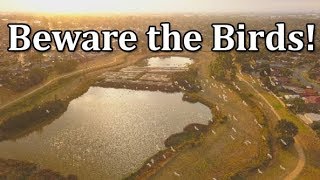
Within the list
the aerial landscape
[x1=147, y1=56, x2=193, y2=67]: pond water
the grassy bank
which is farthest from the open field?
[x1=147, y1=56, x2=193, y2=67]: pond water

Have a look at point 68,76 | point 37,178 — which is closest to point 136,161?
point 37,178

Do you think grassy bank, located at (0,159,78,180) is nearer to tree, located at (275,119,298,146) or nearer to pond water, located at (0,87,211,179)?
pond water, located at (0,87,211,179)

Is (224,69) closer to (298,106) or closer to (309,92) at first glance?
(309,92)

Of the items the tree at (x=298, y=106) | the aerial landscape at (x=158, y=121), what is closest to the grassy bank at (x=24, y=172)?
the aerial landscape at (x=158, y=121)

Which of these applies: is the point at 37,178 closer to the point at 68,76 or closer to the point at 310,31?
the point at 310,31

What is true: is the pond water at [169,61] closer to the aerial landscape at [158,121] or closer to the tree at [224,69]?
the aerial landscape at [158,121]

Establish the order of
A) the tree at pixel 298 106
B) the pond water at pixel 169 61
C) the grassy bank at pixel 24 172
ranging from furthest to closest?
1. the pond water at pixel 169 61
2. the tree at pixel 298 106
3. the grassy bank at pixel 24 172
